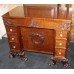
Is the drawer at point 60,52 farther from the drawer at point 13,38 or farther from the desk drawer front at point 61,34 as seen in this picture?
the drawer at point 13,38

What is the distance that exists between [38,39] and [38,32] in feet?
0.35

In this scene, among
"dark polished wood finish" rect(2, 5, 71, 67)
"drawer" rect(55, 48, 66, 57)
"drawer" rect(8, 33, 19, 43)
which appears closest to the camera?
"dark polished wood finish" rect(2, 5, 71, 67)

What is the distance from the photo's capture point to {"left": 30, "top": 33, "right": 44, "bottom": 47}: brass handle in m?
1.74

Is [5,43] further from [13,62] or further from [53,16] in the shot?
[53,16]

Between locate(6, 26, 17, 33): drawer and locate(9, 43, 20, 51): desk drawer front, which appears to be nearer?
locate(6, 26, 17, 33): drawer

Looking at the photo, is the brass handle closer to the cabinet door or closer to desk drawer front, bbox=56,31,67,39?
the cabinet door

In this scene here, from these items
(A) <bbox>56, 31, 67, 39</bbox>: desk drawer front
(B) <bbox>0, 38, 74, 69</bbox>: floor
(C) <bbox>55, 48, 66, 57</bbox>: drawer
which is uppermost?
(A) <bbox>56, 31, 67, 39</bbox>: desk drawer front

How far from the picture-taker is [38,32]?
5.65 feet

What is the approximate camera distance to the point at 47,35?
172 cm

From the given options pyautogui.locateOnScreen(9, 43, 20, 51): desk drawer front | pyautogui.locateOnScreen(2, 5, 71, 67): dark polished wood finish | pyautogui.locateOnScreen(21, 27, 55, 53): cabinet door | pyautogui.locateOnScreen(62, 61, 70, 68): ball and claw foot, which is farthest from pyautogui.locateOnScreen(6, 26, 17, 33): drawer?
pyautogui.locateOnScreen(62, 61, 70, 68): ball and claw foot

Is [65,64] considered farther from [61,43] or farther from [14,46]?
[14,46]

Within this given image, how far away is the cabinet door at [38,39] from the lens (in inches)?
67.2

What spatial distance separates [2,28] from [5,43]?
12.7 inches

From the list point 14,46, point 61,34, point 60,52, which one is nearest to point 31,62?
point 14,46
